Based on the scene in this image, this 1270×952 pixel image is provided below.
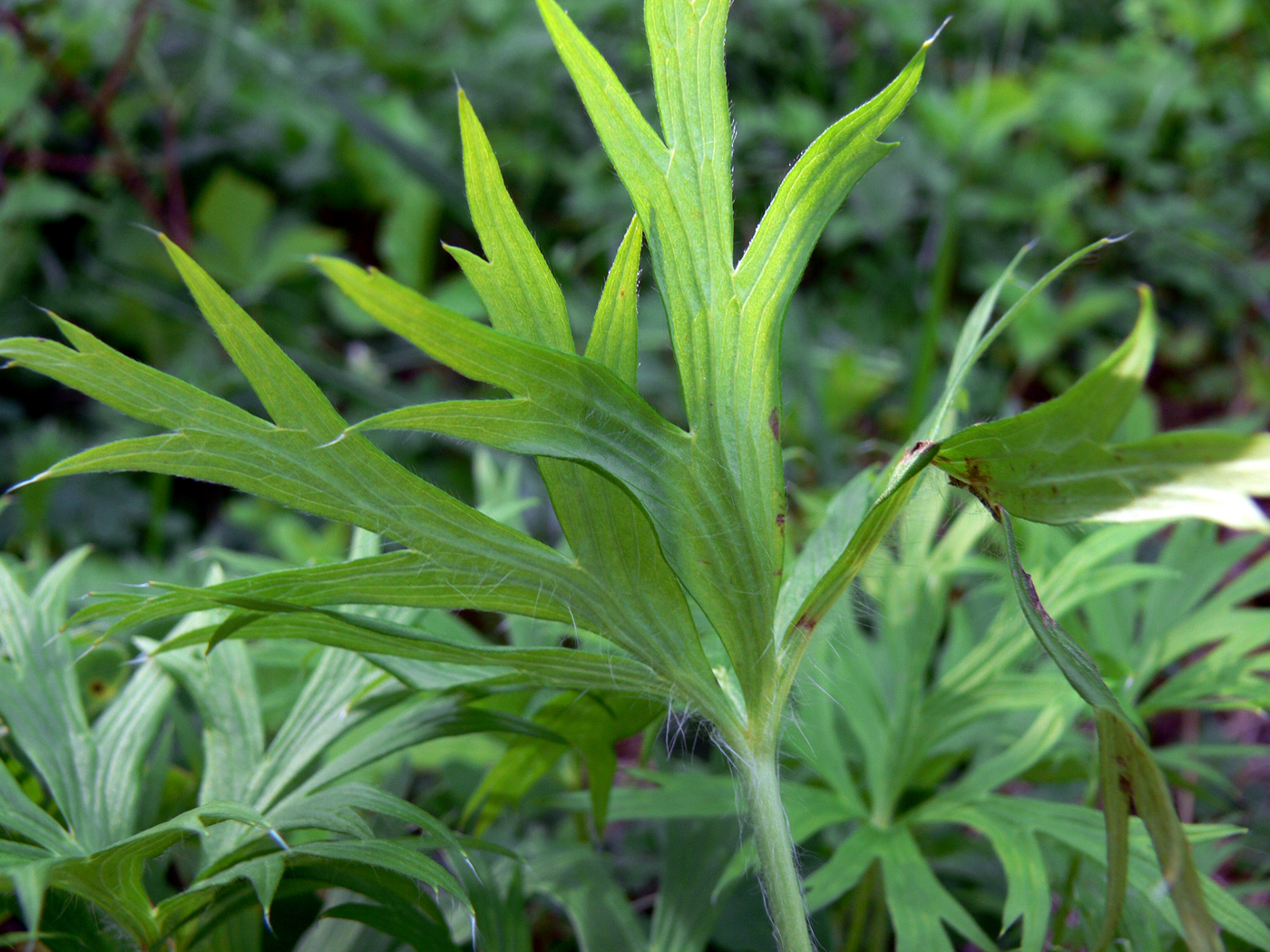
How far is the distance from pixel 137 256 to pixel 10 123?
37cm

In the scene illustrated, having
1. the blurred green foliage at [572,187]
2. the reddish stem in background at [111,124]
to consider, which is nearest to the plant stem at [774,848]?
the blurred green foliage at [572,187]

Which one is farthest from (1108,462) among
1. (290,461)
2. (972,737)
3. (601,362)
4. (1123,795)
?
(972,737)

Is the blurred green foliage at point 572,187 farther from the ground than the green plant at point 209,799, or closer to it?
farther from the ground

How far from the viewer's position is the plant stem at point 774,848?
51 centimetres

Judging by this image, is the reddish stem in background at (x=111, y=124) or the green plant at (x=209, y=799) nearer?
the green plant at (x=209, y=799)

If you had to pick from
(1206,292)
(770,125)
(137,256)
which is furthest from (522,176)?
(1206,292)

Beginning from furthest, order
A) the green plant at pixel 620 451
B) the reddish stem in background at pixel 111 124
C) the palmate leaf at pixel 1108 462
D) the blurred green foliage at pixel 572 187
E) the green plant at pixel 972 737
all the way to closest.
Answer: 1. the blurred green foliage at pixel 572 187
2. the reddish stem in background at pixel 111 124
3. the green plant at pixel 972 737
4. the green plant at pixel 620 451
5. the palmate leaf at pixel 1108 462

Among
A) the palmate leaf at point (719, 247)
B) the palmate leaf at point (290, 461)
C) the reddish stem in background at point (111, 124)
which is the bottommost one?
the palmate leaf at point (290, 461)

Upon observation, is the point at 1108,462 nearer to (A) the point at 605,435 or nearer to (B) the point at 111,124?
(A) the point at 605,435

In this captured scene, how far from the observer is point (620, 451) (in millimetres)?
488

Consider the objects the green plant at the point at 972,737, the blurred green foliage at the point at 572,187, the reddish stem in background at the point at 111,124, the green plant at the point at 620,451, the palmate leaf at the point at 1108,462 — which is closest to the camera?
the palmate leaf at the point at 1108,462

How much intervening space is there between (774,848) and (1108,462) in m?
0.29

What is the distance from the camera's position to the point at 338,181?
244cm

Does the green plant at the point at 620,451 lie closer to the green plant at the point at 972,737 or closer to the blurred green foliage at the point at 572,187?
the green plant at the point at 972,737
